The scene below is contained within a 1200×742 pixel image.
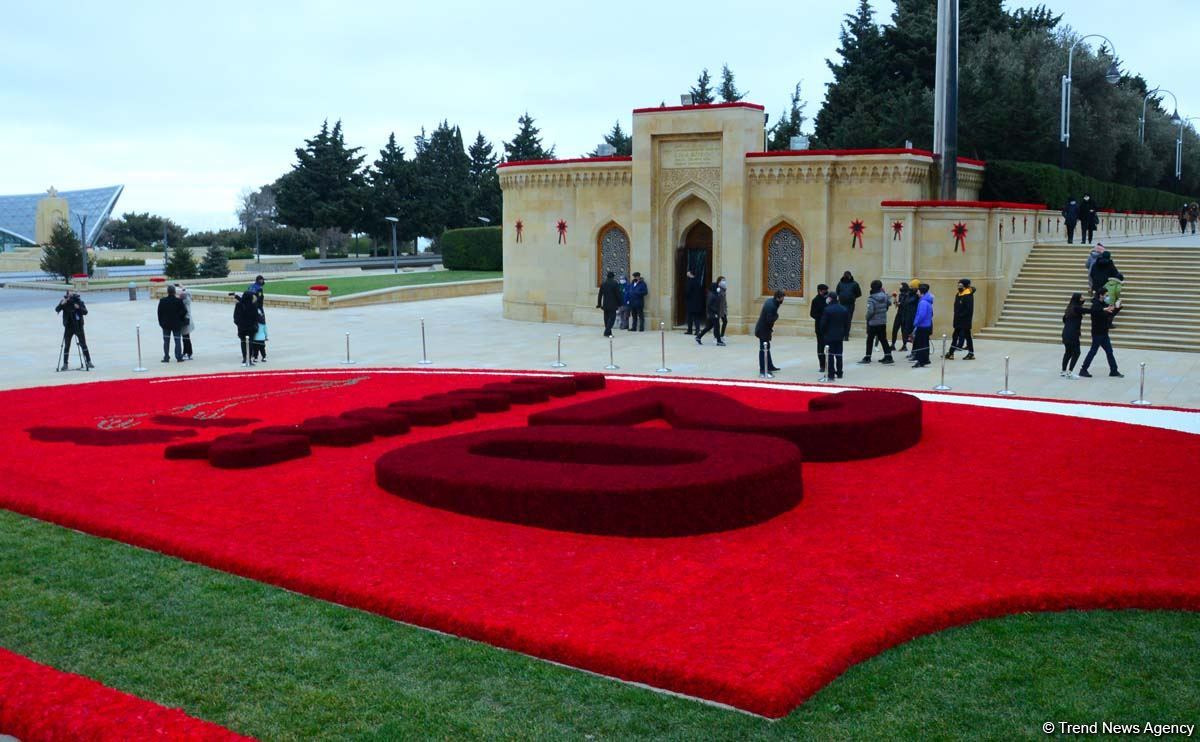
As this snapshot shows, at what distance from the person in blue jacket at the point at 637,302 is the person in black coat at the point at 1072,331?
12.0 metres

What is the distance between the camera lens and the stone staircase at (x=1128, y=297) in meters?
25.0

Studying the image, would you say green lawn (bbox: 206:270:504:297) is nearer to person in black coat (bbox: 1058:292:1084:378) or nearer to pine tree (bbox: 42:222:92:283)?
pine tree (bbox: 42:222:92:283)

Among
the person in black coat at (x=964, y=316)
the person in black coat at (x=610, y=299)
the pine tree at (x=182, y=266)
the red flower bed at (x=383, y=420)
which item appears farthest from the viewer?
the pine tree at (x=182, y=266)

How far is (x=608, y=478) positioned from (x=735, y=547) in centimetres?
151

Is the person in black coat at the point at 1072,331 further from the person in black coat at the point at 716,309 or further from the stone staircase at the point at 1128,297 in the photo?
the person in black coat at the point at 716,309

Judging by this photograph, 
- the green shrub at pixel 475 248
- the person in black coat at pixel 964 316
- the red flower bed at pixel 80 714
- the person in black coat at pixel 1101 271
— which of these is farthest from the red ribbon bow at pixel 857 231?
the green shrub at pixel 475 248

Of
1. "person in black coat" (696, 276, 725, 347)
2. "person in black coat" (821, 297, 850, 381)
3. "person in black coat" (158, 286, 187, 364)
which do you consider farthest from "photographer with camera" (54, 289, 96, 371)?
"person in black coat" (821, 297, 850, 381)

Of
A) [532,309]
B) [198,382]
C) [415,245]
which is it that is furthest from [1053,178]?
[415,245]

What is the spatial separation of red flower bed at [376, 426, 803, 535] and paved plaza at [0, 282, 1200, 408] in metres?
9.01

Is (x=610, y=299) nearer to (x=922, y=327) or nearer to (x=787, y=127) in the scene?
(x=922, y=327)

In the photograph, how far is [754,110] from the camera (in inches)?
1153

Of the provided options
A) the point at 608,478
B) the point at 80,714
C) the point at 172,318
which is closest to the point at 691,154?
the point at 172,318

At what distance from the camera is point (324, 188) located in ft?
259

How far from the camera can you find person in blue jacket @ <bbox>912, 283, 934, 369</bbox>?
2227 centimetres
